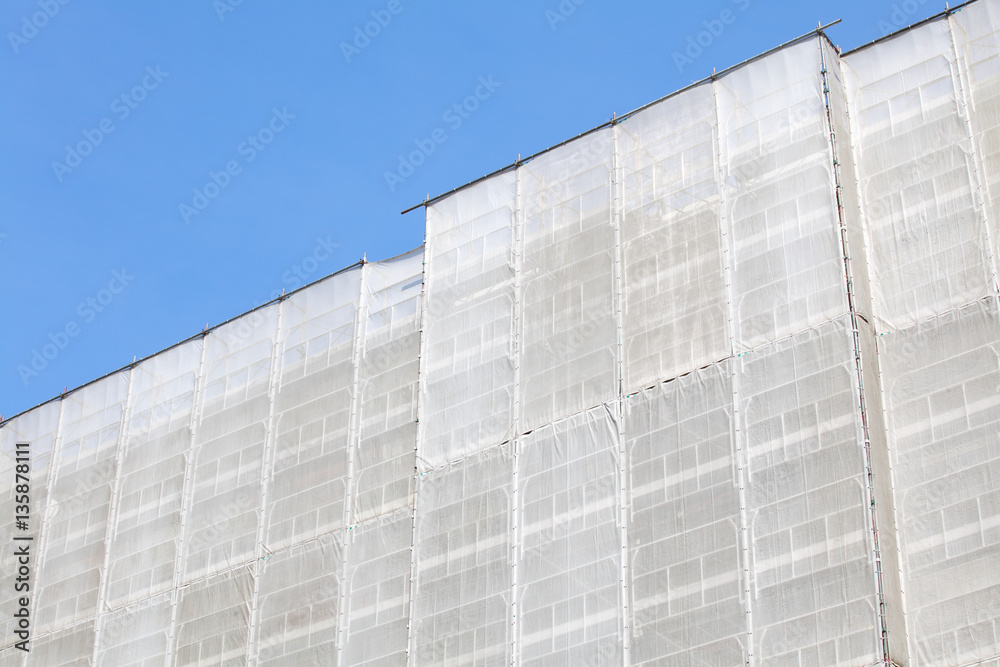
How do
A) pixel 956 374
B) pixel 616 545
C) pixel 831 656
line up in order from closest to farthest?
pixel 831 656 < pixel 956 374 < pixel 616 545

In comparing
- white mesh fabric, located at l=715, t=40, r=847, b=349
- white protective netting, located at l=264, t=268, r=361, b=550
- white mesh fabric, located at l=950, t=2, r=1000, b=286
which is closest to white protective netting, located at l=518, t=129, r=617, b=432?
white mesh fabric, located at l=715, t=40, r=847, b=349

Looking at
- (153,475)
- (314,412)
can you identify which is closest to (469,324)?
(314,412)

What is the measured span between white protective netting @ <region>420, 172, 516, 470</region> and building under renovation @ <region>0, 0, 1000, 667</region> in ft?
0.25

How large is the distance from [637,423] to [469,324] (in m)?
5.96

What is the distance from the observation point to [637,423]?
102 ft

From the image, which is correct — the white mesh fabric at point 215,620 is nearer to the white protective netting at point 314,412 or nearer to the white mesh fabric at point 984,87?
the white protective netting at point 314,412

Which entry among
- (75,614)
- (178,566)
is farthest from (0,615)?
(178,566)

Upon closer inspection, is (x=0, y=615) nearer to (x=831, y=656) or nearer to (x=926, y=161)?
(x=831, y=656)

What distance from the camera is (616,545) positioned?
30.0 metres

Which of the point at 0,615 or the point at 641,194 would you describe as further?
the point at 0,615

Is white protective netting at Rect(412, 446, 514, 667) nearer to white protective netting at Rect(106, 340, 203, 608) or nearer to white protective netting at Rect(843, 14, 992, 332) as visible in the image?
white protective netting at Rect(106, 340, 203, 608)

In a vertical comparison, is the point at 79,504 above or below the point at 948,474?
above

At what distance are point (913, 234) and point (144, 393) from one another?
74.3ft

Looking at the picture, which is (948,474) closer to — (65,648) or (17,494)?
(65,648)
